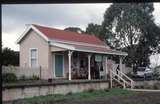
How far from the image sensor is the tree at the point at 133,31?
150 feet

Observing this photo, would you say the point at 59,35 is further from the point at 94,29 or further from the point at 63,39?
the point at 94,29

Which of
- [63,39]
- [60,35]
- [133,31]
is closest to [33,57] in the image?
[63,39]

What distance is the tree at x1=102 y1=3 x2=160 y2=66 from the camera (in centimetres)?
4581

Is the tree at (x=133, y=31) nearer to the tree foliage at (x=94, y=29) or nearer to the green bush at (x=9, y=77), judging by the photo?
the tree foliage at (x=94, y=29)

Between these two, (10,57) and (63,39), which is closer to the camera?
(63,39)

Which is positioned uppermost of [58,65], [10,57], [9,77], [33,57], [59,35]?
[59,35]

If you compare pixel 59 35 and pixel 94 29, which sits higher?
pixel 94 29

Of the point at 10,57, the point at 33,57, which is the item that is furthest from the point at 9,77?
the point at 10,57

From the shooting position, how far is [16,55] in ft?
112

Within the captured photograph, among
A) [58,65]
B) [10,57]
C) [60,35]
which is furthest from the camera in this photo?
[10,57]

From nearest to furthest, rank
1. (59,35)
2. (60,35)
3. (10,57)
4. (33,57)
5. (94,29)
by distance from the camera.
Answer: (33,57) < (59,35) < (60,35) < (10,57) < (94,29)

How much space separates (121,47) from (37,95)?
29.6 metres

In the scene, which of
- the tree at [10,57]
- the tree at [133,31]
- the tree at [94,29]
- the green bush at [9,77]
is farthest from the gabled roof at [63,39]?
the tree at [94,29]

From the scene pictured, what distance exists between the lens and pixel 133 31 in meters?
46.6
